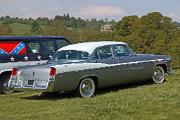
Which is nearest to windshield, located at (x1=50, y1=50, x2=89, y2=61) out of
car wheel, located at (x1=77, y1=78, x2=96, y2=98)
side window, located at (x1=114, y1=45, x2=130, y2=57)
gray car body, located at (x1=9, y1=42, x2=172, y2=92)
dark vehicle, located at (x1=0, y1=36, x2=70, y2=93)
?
gray car body, located at (x1=9, y1=42, x2=172, y2=92)

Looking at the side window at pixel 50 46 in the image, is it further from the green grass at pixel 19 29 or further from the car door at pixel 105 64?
the green grass at pixel 19 29

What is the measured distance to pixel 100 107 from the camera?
9.45 m

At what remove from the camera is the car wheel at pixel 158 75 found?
1383 centimetres

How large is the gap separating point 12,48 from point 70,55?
2.49 meters

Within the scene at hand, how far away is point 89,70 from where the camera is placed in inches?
461

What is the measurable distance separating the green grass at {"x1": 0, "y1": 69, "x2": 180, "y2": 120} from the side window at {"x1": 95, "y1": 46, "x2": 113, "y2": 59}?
3.32ft

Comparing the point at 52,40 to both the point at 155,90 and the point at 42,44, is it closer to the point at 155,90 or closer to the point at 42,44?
the point at 42,44

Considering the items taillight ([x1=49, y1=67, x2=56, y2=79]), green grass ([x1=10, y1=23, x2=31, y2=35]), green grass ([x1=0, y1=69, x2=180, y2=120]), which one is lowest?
green grass ([x1=0, y1=69, x2=180, y2=120])

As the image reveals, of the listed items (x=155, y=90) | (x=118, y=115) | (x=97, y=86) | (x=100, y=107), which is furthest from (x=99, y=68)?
(x=118, y=115)

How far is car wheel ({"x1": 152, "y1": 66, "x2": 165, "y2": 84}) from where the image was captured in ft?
45.4

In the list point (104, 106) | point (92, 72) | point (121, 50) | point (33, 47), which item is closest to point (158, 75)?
point (121, 50)

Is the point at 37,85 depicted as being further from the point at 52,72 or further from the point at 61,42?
the point at 61,42

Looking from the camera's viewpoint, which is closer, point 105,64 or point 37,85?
point 37,85

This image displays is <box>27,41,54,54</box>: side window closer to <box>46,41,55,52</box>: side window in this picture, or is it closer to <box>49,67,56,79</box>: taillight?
<box>46,41,55,52</box>: side window
